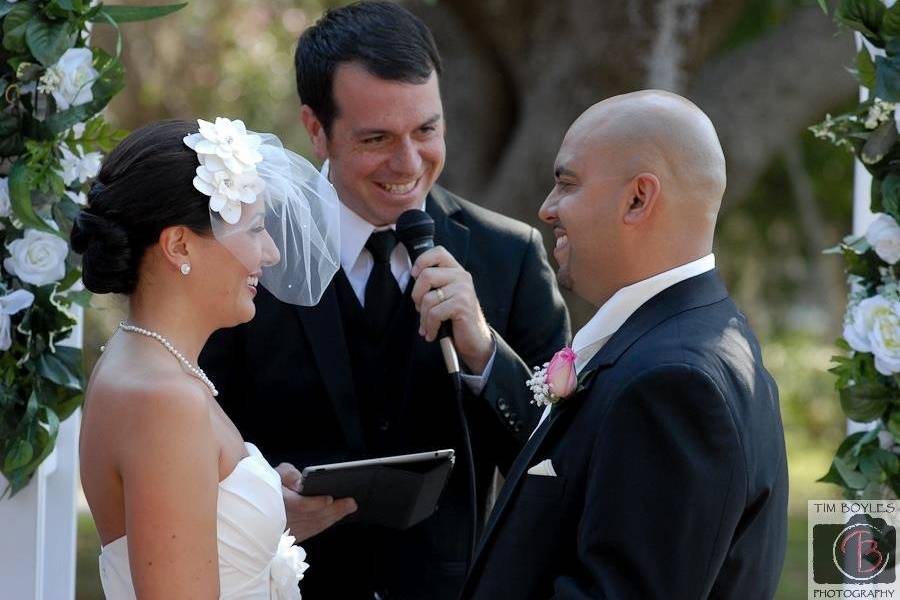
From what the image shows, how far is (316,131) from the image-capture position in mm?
3914

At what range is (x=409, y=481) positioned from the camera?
10.7 feet

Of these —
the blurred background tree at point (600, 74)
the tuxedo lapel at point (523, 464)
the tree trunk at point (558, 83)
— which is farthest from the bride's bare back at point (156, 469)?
the tree trunk at point (558, 83)

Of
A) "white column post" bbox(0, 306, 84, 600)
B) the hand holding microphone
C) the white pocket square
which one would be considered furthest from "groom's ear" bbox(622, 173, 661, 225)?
"white column post" bbox(0, 306, 84, 600)

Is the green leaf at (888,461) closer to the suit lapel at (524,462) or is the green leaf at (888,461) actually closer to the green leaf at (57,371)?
the suit lapel at (524,462)

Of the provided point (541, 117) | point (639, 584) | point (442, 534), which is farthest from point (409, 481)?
point (541, 117)

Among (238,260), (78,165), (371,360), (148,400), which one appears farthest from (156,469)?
(78,165)

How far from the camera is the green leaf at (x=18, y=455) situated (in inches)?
148

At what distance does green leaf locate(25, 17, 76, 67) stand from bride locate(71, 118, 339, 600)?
894 millimetres

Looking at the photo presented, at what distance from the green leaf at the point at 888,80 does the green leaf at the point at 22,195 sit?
2.51m

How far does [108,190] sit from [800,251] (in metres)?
14.3

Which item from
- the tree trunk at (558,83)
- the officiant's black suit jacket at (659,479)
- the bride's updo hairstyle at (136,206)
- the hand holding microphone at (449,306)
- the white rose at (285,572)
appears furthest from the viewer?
the tree trunk at (558,83)

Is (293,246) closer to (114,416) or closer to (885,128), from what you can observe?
(114,416)

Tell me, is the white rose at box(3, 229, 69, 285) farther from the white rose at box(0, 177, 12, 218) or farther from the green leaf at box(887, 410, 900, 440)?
the green leaf at box(887, 410, 900, 440)

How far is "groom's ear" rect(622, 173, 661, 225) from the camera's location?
8.78 feet
